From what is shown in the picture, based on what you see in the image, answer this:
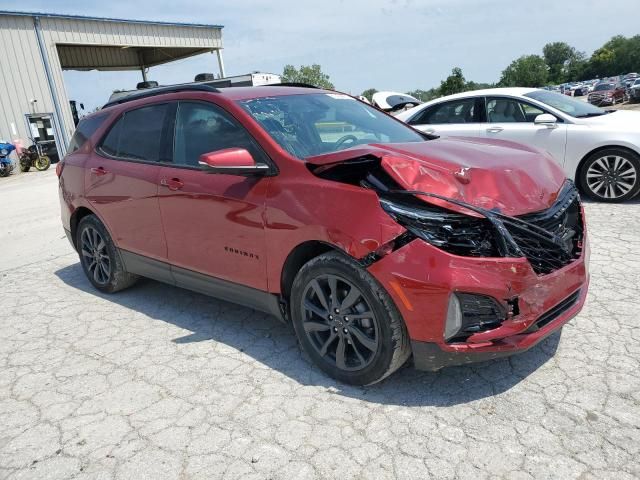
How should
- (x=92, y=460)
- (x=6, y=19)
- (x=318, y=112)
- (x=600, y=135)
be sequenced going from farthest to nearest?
(x=6, y=19)
(x=600, y=135)
(x=318, y=112)
(x=92, y=460)

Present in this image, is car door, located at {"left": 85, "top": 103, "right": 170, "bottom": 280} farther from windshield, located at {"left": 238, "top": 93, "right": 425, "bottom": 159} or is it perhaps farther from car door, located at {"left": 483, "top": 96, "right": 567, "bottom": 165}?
car door, located at {"left": 483, "top": 96, "right": 567, "bottom": 165}

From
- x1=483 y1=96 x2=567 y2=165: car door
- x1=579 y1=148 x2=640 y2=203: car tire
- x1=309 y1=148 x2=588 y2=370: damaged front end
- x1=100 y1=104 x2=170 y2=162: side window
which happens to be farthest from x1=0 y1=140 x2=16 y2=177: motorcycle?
x1=309 y1=148 x2=588 y2=370: damaged front end

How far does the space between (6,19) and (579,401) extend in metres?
22.2

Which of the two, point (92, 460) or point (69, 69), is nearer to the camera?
point (92, 460)

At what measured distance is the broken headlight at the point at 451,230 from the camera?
2.50 metres

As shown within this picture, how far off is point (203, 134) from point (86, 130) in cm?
190

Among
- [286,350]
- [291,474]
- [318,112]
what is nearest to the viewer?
[291,474]

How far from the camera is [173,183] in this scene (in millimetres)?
3727

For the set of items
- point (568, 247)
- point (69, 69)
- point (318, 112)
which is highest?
point (69, 69)

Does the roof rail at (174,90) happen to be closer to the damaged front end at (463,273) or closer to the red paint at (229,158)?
the red paint at (229,158)

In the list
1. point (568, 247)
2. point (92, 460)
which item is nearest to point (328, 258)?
point (568, 247)

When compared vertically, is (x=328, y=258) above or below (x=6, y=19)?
below

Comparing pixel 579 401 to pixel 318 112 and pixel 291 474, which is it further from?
pixel 318 112

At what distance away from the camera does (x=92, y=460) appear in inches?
100
